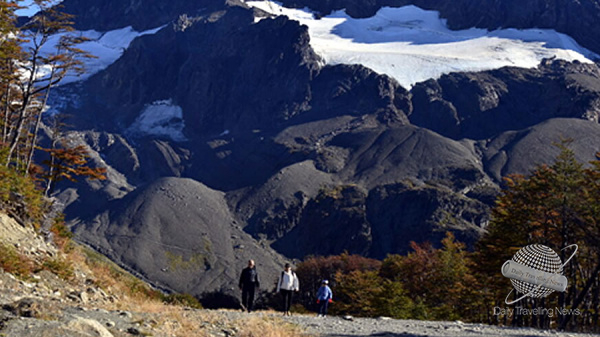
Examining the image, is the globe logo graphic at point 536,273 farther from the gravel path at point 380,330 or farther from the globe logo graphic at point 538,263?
the gravel path at point 380,330

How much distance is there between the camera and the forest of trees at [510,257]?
34.2 m

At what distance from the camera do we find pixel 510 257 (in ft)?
133

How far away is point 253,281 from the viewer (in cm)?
2180

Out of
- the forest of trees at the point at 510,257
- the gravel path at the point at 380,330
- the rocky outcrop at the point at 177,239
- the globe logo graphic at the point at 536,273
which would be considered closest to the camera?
the gravel path at the point at 380,330

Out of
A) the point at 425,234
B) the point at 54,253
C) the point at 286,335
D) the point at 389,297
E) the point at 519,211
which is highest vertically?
the point at 286,335

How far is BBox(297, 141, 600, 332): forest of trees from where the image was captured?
34188 mm

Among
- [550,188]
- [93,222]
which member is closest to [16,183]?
[550,188]

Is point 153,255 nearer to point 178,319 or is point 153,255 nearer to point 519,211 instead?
point 519,211

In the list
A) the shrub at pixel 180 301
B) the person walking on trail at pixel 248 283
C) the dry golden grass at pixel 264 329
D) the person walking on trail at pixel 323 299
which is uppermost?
the dry golden grass at pixel 264 329

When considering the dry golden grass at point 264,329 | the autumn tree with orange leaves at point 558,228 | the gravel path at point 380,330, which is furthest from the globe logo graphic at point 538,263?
the dry golden grass at point 264,329

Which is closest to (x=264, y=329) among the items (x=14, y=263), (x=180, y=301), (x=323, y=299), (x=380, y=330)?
(x=380, y=330)

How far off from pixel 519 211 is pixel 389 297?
61.8 ft

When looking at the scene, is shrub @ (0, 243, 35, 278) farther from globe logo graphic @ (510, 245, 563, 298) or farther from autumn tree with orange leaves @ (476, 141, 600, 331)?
autumn tree with orange leaves @ (476, 141, 600, 331)

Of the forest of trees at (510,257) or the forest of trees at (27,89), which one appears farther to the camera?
the forest of trees at (510,257)
